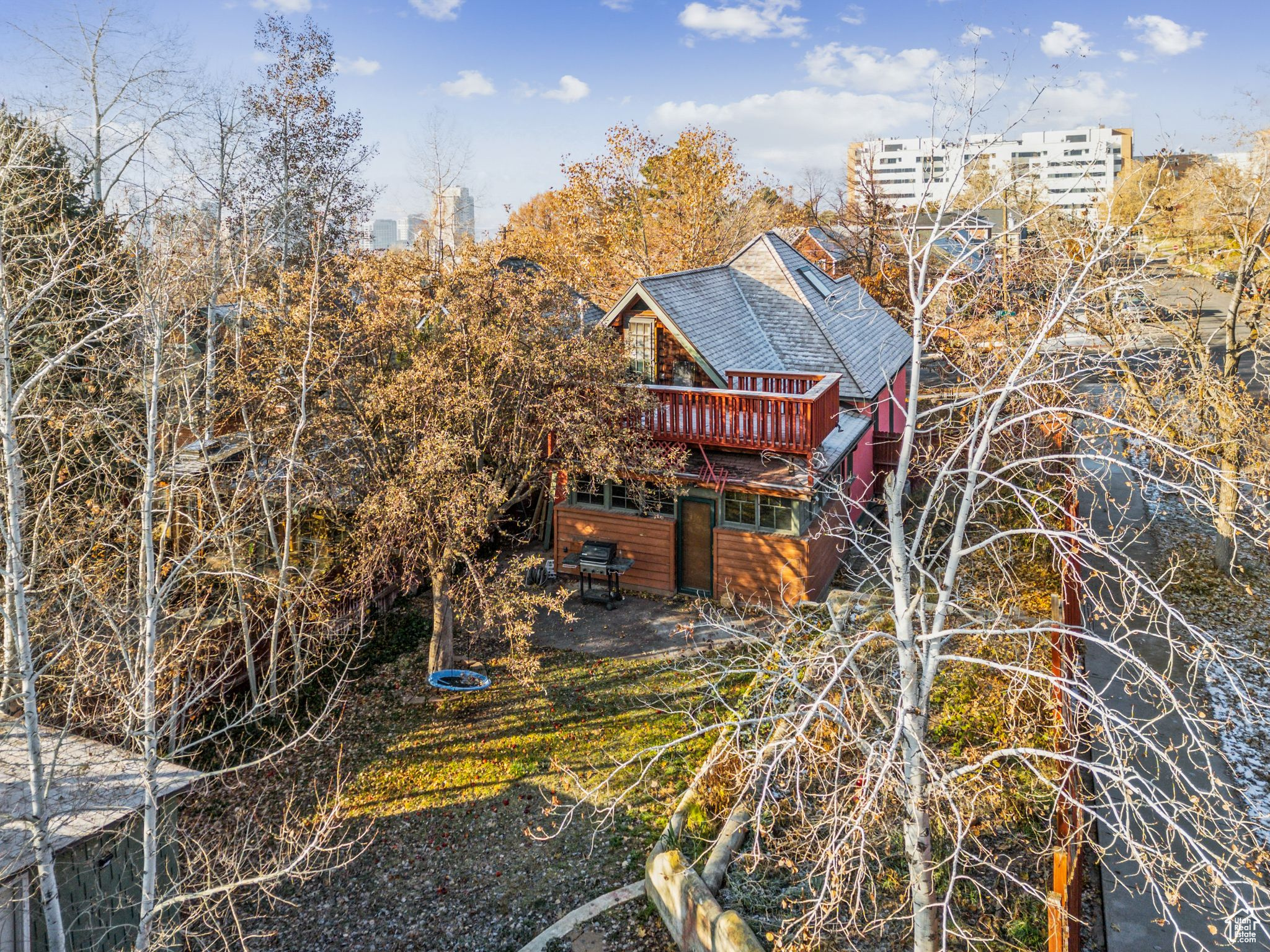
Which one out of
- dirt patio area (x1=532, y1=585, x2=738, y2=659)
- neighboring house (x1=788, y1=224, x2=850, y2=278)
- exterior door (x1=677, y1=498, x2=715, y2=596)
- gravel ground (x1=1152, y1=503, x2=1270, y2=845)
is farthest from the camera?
neighboring house (x1=788, y1=224, x2=850, y2=278)

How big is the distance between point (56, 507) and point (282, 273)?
5.22m

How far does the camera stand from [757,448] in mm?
15672

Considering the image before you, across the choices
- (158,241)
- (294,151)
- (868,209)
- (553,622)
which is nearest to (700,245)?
(868,209)

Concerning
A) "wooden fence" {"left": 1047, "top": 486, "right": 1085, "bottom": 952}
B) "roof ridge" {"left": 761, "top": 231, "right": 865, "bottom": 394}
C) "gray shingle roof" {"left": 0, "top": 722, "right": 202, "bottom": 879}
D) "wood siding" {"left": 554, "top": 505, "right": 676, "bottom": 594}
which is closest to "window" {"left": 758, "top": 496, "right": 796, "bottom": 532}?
"wood siding" {"left": 554, "top": 505, "right": 676, "bottom": 594}

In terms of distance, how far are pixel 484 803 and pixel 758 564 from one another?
7.35 m

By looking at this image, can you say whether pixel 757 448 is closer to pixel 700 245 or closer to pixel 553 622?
pixel 553 622

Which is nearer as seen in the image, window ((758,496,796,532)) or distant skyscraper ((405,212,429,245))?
window ((758,496,796,532))

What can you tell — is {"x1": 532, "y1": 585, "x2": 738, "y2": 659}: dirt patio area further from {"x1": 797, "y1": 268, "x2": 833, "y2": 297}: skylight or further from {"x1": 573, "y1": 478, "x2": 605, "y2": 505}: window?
{"x1": 797, "y1": 268, "x2": 833, "y2": 297}: skylight

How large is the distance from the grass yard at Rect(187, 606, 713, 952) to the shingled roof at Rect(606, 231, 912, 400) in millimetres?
7344

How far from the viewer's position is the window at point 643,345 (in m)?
17.7

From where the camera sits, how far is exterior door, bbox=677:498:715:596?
1692cm

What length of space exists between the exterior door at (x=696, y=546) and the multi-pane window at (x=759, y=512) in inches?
15.2

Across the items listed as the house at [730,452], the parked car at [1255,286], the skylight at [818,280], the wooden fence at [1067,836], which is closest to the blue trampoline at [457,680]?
the house at [730,452]

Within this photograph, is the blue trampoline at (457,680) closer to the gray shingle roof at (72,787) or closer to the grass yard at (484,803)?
the grass yard at (484,803)
